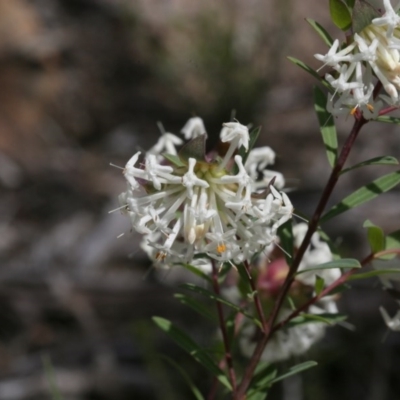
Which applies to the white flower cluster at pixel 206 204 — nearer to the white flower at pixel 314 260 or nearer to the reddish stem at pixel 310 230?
the reddish stem at pixel 310 230

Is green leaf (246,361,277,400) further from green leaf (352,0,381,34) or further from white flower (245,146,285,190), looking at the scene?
green leaf (352,0,381,34)

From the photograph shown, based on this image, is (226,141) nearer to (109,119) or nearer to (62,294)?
(62,294)

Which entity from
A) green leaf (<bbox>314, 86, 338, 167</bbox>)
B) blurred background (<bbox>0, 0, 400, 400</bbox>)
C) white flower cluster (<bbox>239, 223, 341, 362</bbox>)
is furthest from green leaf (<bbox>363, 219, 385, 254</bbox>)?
blurred background (<bbox>0, 0, 400, 400</bbox>)

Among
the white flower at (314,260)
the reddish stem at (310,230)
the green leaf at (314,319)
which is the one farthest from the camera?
the white flower at (314,260)

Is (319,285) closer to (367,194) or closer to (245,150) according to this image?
(367,194)

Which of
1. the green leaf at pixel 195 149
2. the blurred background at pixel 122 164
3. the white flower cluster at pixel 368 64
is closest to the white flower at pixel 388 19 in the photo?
the white flower cluster at pixel 368 64

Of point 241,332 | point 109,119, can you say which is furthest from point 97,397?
point 109,119
